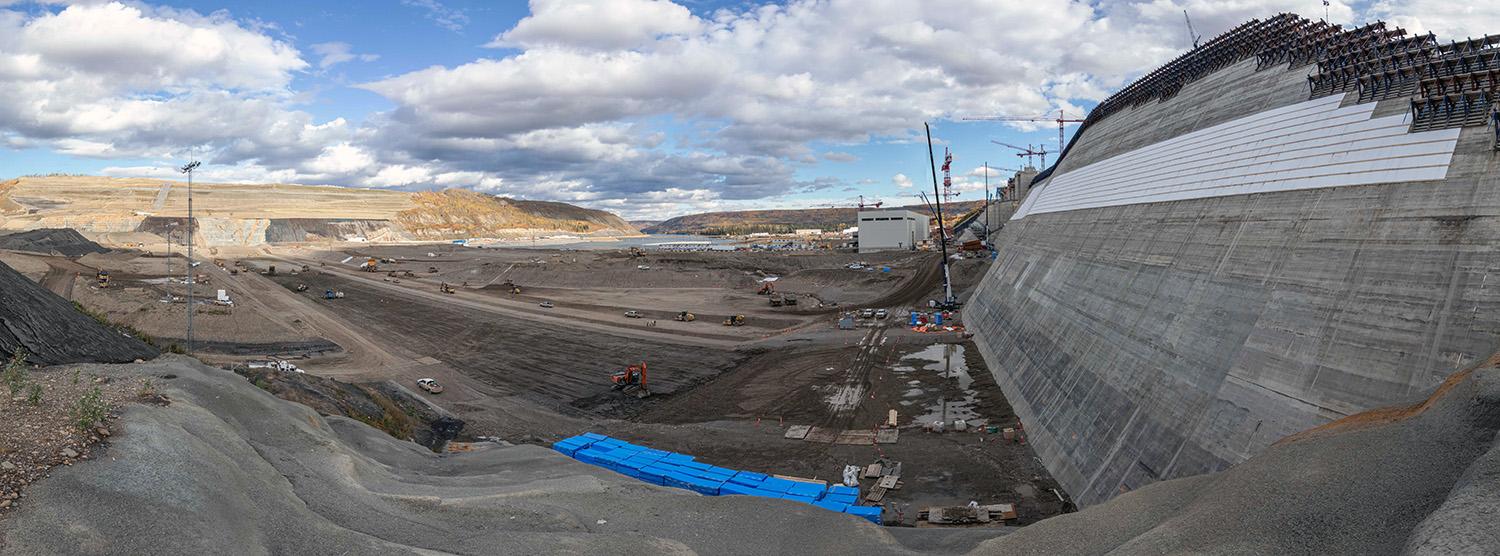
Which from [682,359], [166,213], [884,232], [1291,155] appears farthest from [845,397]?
[166,213]

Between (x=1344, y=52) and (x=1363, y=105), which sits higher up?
(x=1344, y=52)

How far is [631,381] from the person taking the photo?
42.8 m

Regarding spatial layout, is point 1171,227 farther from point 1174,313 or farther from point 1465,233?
point 1465,233

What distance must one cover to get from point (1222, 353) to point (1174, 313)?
145 inches

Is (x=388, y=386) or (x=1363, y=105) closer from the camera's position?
(x=1363, y=105)

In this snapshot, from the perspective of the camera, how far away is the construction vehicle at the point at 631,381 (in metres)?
41.5

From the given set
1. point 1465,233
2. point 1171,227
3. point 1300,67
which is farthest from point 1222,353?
point 1300,67

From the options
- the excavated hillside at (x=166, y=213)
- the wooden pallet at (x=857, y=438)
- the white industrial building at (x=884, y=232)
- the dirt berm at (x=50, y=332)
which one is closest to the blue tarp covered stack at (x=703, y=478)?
the wooden pallet at (x=857, y=438)

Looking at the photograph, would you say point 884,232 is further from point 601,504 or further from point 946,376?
point 601,504

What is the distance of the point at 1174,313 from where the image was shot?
75.9ft

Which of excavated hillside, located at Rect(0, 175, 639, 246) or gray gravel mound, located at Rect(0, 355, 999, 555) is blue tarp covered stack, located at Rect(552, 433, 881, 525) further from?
excavated hillside, located at Rect(0, 175, 639, 246)

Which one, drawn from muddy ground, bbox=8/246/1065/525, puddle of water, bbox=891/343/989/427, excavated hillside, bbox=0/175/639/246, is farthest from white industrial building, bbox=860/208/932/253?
excavated hillside, bbox=0/175/639/246

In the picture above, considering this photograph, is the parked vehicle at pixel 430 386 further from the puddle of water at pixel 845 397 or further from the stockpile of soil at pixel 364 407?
the puddle of water at pixel 845 397

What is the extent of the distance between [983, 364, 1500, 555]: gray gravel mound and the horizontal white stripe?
1007 centimetres
